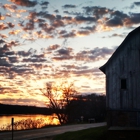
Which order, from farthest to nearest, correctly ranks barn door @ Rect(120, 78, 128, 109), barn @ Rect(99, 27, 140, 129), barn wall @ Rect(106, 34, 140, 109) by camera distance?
barn door @ Rect(120, 78, 128, 109), barn wall @ Rect(106, 34, 140, 109), barn @ Rect(99, 27, 140, 129)

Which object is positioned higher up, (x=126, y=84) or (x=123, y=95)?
(x=126, y=84)

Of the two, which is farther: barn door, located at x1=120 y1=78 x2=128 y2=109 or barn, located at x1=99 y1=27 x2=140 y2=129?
barn door, located at x1=120 y1=78 x2=128 y2=109

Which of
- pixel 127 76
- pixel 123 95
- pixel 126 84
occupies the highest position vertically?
pixel 127 76

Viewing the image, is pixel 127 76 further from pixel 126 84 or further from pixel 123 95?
→ pixel 123 95

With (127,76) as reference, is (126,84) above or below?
below

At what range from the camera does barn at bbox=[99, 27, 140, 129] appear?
20.9m

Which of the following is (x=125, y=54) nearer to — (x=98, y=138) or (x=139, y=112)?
(x=139, y=112)

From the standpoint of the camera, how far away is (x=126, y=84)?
2141cm

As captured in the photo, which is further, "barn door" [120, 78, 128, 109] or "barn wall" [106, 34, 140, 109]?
"barn door" [120, 78, 128, 109]

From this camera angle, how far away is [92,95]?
8431 centimetres

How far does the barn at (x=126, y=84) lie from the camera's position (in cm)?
2092

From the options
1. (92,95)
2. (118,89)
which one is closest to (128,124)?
(118,89)

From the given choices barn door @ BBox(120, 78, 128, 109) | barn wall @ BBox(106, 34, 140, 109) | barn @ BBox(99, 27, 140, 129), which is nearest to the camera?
barn @ BBox(99, 27, 140, 129)

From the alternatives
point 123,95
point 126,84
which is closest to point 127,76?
point 126,84
